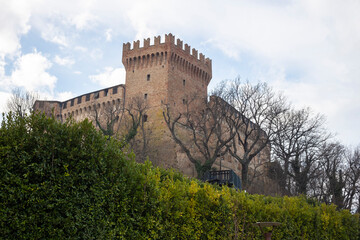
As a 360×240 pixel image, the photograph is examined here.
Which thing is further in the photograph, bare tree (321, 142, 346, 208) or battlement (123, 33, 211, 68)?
battlement (123, 33, 211, 68)

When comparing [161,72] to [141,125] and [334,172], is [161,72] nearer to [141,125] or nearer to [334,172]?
[141,125]

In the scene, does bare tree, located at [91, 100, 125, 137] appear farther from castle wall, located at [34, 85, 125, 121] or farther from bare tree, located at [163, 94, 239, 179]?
bare tree, located at [163, 94, 239, 179]

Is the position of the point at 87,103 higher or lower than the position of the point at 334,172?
higher

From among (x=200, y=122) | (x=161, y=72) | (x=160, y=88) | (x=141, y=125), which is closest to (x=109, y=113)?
(x=141, y=125)

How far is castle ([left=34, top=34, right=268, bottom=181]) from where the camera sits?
39000 millimetres

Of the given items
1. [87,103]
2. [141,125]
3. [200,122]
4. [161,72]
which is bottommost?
[200,122]

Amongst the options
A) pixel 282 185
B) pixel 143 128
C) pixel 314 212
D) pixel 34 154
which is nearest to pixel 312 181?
pixel 282 185

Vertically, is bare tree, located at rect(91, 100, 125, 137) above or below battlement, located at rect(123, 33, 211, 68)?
below

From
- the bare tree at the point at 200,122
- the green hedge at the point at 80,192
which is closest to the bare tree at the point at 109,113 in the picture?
the bare tree at the point at 200,122

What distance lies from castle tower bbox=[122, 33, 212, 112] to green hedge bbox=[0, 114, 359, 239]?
30.1 meters

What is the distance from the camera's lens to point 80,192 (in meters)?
7.79

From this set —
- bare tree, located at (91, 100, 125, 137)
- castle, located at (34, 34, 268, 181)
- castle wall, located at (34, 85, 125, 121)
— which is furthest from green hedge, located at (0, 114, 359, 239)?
castle wall, located at (34, 85, 125, 121)

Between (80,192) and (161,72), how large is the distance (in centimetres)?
3405

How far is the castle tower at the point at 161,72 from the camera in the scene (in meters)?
40.6
